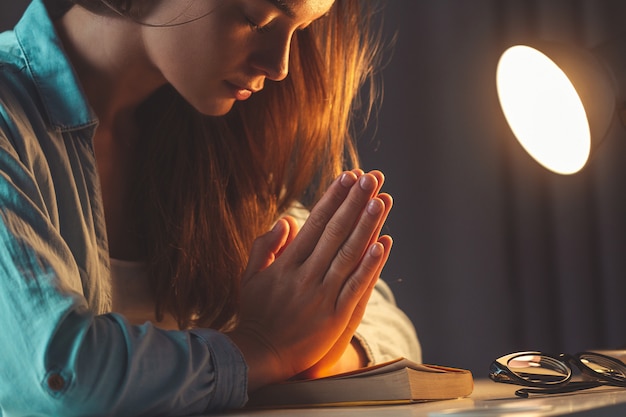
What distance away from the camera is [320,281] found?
799 millimetres

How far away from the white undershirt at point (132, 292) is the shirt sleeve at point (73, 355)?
0.33 meters

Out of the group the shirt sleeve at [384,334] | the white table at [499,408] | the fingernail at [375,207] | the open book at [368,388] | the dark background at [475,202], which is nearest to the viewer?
the white table at [499,408]

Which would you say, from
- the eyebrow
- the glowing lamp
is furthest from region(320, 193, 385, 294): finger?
the glowing lamp

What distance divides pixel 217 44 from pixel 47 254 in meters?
0.30

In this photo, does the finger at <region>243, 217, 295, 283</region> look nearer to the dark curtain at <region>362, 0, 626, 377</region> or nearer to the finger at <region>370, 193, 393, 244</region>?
the finger at <region>370, 193, 393, 244</region>

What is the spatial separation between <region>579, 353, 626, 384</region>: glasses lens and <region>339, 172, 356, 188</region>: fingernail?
27cm

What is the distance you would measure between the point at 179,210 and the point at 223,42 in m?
0.27

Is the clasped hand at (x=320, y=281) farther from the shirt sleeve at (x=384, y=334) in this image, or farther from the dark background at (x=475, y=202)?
the dark background at (x=475, y=202)

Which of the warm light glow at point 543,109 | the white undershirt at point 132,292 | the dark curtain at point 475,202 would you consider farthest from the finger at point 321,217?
the dark curtain at point 475,202

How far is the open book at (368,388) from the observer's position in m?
0.68

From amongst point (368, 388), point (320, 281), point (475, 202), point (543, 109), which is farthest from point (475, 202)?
point (368, 388)

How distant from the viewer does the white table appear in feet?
1.75

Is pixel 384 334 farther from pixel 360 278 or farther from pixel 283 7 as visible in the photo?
pixel 283 7

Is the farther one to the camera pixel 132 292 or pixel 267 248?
pixel 132 292
